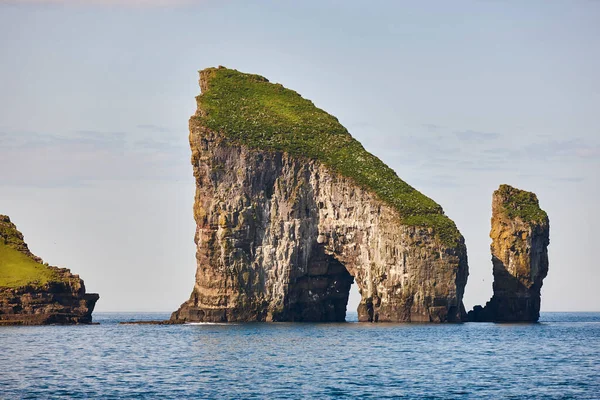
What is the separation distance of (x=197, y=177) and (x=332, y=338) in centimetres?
4159

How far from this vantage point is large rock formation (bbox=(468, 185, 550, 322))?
439 feet

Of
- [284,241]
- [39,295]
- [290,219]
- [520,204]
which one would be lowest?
[39,295]

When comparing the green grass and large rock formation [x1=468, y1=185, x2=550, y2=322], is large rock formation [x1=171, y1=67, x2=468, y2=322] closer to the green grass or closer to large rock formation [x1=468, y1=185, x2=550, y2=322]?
large rock formation [x1=468, y1=185, x2=550, y2=322]

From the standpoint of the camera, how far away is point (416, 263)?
128250 mm

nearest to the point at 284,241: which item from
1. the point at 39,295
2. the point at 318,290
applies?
the point at 318,290

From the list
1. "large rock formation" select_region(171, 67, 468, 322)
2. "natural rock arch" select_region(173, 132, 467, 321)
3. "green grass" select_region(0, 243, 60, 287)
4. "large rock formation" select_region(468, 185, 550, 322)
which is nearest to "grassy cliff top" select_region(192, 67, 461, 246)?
"large rock formation" select_region(171, 67, 468, 322)

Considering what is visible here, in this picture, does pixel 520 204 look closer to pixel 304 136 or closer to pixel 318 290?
pixel 318 290

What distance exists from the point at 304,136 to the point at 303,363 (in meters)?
61.1

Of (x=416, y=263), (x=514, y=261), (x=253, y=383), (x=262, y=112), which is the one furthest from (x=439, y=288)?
(x=253, y=383)

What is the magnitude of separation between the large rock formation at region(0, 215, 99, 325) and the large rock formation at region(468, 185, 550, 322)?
172 ft

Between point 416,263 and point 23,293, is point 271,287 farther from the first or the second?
point 23,293

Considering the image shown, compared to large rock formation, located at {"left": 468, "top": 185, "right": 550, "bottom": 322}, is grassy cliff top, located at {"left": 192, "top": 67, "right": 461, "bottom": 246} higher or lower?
higher

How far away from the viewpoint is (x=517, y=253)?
439 feet

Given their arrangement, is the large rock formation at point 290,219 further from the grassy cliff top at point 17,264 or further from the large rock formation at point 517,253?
the grassy cliff top at point 17,264
